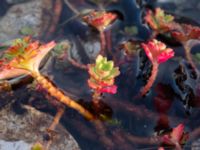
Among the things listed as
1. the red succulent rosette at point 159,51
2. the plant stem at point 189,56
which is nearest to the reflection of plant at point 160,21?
the plant stem at point 189,56

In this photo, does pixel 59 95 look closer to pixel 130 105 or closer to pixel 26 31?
pixel 130 105

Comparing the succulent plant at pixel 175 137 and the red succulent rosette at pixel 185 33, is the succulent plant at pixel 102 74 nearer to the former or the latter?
the succulent plant at pixel 175 137

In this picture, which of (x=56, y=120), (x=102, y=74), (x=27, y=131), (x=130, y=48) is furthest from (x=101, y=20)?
(x=27, y=131)

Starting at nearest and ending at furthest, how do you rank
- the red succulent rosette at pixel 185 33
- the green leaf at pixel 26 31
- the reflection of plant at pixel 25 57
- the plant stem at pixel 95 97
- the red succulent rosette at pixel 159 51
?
the reflection of plant at pixel 25 57, the red succulent rosette at pixel 159 51, the plant stem at pixel 95 97, the red succulent rosette at pixel 185 33, the green leaf at pixel 26 31

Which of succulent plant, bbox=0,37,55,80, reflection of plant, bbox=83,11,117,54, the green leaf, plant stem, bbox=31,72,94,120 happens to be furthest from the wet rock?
the green leaf

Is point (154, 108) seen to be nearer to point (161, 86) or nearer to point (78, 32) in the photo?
point (161, 86)

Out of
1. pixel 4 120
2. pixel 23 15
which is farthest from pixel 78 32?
pixel 4 120
